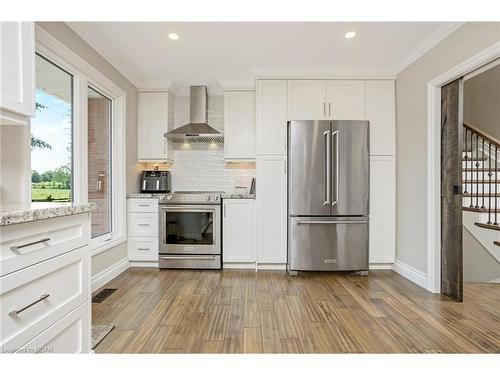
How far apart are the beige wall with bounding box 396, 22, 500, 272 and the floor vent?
3195mm

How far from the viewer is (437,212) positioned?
2.83 metres

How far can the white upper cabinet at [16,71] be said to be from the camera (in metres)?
1.35

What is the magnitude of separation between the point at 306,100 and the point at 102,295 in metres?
3.12

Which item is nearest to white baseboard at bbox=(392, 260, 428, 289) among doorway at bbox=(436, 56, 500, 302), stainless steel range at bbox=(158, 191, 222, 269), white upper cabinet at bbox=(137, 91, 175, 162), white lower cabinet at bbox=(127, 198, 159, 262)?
doorway at bbox=(436, 56, 500, 302)

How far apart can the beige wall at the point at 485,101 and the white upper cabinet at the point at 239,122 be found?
12.2 ft

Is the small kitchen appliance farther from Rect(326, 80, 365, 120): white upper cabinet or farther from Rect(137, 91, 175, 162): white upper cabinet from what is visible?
Rect(326, 80, 365, 120): white upper cabinet

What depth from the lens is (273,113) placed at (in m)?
3.58

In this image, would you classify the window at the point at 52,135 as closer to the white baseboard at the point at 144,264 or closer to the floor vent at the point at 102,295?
the floor vent at the point at 102,295

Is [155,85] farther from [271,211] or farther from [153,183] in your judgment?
[271,211]

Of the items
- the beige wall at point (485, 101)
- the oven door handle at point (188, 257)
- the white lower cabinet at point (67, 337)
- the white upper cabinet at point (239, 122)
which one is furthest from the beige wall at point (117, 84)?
the beige wall at point (485, 101)

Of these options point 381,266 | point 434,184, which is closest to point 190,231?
point 381,266

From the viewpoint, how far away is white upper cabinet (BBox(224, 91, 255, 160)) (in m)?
3.90
